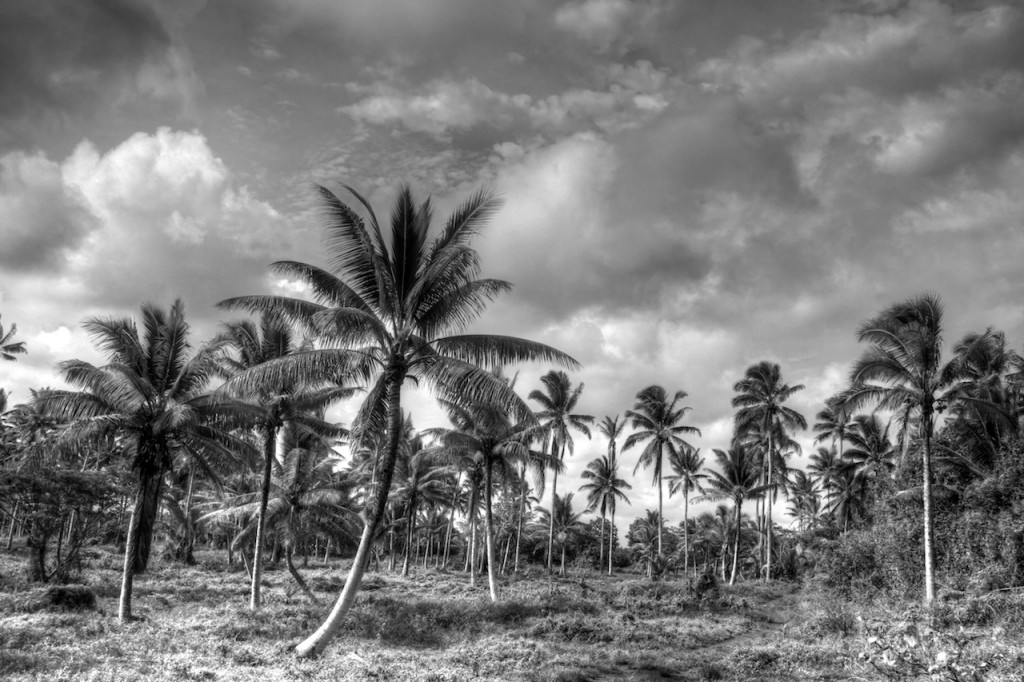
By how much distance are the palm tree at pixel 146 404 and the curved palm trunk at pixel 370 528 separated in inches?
258

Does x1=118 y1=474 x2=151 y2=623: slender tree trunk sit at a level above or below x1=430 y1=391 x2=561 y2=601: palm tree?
below

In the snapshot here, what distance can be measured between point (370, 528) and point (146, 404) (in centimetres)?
918

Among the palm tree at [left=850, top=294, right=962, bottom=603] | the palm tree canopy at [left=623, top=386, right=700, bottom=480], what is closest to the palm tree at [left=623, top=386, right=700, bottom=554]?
the palm tree canopy at [left=623, top=386, right=700, bottom=480]

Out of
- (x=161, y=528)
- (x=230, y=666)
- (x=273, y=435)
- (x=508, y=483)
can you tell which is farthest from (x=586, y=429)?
(x=230, y=666)

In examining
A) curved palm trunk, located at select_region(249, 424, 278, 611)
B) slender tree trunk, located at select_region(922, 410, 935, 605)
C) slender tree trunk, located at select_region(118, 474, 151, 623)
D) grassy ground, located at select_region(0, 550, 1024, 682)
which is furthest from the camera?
curved palm trunk, located at select_region(249, 424, 278, 611)

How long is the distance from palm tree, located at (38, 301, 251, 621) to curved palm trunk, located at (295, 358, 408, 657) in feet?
21.5

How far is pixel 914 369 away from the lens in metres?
23.2

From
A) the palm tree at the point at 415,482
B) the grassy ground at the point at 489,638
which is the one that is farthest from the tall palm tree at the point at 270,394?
the palm tree at the point at 415,482

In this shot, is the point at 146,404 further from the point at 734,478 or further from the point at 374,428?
the point at 734,478

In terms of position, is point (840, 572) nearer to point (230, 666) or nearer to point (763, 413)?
point (763, 413)

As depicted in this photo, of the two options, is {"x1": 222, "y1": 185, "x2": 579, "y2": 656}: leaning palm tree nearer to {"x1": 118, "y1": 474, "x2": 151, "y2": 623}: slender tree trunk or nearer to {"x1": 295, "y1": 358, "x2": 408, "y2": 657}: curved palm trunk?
{"x1": 295, "y1": 358, "x2": 408, "y2": 657}: curved palm trunk

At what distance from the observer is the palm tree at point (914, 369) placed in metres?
22.5

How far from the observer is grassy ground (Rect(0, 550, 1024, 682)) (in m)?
12.4

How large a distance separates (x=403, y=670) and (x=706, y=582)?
21813 millimetres
